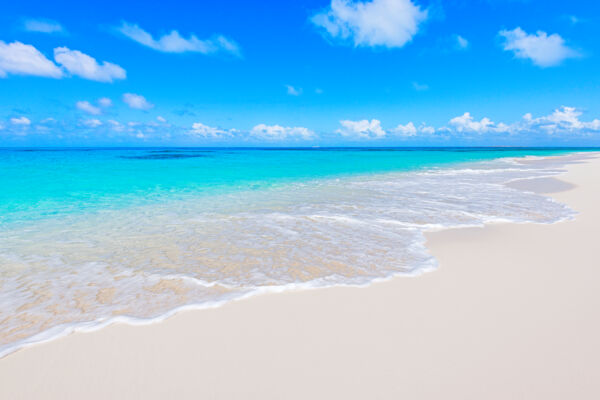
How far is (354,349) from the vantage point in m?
3.03

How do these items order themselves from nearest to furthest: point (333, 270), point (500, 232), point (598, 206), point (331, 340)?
point (331, 340)
point (333, 270)
point (500, 232)
point (598, 206)

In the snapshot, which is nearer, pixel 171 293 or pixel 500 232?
pixel 171 293

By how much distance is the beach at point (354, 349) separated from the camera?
262 cm

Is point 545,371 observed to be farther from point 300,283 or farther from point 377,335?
point 300,283

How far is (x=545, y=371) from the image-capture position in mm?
2734

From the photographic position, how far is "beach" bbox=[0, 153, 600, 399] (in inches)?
103

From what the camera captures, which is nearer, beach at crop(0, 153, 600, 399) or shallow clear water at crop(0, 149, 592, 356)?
beach at crop(0, 153, 600, 399)

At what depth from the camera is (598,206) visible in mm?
9516

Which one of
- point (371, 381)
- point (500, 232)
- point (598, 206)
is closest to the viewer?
point (371, 381)

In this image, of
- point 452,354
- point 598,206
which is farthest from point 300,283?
point 598,206

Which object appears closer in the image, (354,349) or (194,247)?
(354,349)

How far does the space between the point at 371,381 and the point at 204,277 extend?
9.65ft

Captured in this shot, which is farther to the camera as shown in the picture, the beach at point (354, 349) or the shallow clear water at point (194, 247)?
the shallow clear water at point (194, 247)

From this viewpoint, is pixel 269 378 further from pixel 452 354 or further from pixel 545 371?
pixel 545 371
